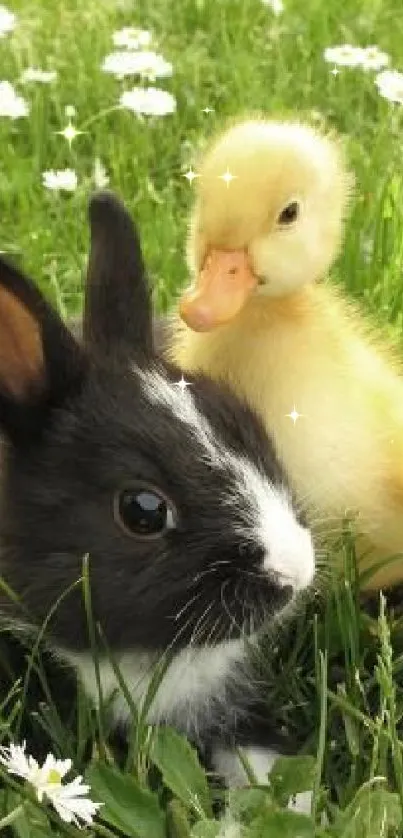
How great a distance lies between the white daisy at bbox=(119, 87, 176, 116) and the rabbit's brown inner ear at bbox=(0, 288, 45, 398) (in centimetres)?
141

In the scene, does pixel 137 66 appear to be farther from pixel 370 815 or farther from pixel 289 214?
pixel 370 815

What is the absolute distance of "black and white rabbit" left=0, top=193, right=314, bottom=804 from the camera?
1411mm

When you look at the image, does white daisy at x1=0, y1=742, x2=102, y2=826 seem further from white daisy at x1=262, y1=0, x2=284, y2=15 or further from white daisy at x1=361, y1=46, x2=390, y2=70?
white daisy at x1=262, y1=0, x2=284, y2=15

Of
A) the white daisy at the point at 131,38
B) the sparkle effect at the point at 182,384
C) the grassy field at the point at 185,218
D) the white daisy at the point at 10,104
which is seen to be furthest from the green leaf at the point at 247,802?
the white daisy at the point at 131,38

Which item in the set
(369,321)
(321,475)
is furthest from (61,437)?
(369,321)

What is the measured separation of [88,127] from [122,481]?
1.63 meters

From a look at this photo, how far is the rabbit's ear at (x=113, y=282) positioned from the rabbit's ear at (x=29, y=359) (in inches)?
2.6

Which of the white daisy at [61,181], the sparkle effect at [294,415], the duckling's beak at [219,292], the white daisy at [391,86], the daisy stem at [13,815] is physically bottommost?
the daisy stem at [13,815]

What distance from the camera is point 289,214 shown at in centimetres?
162

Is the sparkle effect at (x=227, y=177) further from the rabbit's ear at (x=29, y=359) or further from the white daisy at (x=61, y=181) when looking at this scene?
the white daisy at (x=61, y=181)

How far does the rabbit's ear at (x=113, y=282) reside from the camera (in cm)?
155

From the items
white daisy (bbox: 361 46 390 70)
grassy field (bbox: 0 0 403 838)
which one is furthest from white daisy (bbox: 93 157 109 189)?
white daisy (bbox: 361 46 390 70)

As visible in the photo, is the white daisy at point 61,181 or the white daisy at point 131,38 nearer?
the white daisy at point 61,181

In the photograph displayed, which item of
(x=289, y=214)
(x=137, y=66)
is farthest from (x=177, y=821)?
(x=137, y=66)
